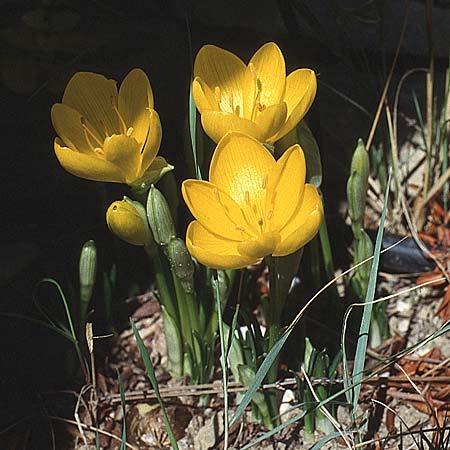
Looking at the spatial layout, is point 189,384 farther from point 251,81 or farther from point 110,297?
point 251,81

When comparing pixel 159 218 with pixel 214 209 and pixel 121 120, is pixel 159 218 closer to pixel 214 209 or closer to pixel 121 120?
pixel 214 209

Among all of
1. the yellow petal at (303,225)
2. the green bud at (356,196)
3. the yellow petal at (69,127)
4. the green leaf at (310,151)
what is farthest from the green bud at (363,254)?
the yellow petal at (69,127)

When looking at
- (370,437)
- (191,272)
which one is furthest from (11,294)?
(370,437)

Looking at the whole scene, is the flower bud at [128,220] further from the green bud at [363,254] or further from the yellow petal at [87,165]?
the green bud at [363,254]

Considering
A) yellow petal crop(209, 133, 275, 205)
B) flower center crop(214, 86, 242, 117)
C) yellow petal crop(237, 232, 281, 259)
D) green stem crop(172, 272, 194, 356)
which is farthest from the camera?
green stem crop(172, 272, 194, 356)

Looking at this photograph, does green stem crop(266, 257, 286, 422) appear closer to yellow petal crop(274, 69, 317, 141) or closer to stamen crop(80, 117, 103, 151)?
yellow petal crop(274, 69, 317, 141)

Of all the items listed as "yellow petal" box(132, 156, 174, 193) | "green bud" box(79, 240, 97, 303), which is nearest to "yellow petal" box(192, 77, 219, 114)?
"yellow petal" box(132, 156, 174, 193)

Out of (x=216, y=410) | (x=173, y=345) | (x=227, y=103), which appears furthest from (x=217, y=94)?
(x=216, y=410)
